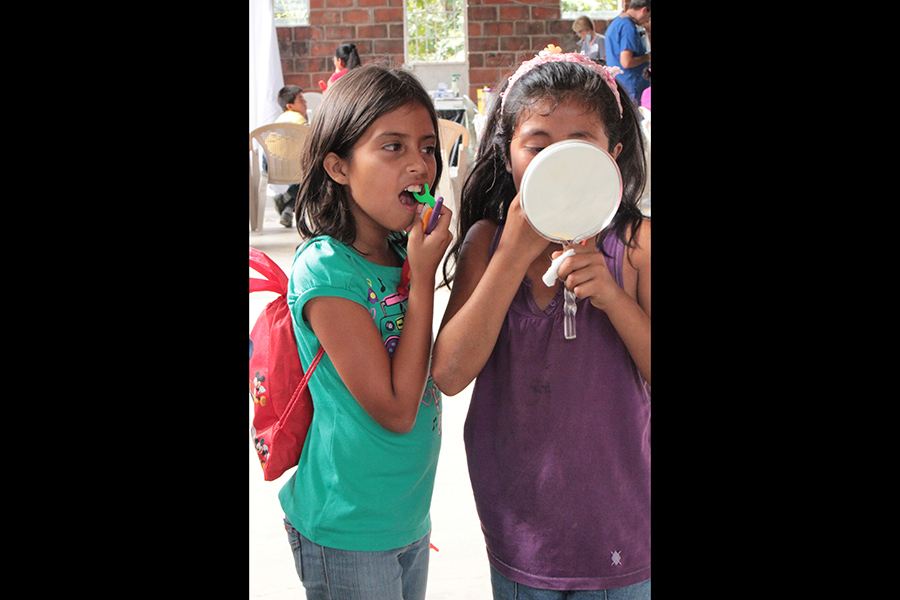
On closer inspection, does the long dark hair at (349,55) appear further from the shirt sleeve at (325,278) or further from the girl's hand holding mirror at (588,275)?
the girl's hand holding mirror at (588,275)

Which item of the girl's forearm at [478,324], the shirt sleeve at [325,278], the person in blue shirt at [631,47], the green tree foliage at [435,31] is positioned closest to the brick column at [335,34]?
the green tree foliage at [435,31]

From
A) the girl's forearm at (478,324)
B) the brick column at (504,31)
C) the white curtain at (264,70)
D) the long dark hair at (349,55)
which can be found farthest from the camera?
the brick column at (504,31)

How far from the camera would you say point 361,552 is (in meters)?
0.96

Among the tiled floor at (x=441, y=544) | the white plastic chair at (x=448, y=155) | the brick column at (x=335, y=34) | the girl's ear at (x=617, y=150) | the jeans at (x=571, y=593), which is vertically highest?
the brick column at (x=335, y=34)

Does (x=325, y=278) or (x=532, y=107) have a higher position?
(x=532, y=107)

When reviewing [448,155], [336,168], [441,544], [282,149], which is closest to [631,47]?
[448,155]

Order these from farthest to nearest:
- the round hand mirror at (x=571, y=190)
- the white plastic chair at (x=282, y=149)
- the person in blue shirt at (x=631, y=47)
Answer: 1. the person in blue shirt at (x=631, y=47)
2. the white plastic chair at (x=282, y=149)
3. the round hand mirror at (x=571, y=190)

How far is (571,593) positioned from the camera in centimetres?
94

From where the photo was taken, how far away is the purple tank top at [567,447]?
2.96 ft

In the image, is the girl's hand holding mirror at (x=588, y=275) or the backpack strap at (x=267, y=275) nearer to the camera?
the girl's hand holding mirror at (x=588, y=275)

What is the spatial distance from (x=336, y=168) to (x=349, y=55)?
→ 495 centimetres

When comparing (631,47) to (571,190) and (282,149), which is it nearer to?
(282,149)

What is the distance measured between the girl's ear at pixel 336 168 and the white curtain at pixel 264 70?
5753 mm
